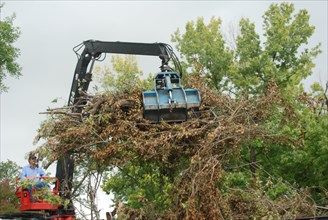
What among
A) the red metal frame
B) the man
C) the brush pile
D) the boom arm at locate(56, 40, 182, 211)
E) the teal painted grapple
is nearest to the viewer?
the brush pile

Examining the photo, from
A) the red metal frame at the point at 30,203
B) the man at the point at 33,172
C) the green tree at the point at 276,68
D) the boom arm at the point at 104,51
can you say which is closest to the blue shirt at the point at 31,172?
the man at the point at 33,172

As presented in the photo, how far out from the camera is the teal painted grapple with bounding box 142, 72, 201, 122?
11406mm

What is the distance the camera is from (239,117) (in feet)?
38.9

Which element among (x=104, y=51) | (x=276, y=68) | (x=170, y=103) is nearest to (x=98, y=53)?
(x=104, y=51)

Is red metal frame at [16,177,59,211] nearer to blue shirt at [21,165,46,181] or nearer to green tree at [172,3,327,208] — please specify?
blue shirt at [21,165,46,181]

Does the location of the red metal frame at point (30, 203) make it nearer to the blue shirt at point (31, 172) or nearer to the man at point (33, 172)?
the man at point (33, 172)

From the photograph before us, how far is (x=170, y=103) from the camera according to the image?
11.4 meters

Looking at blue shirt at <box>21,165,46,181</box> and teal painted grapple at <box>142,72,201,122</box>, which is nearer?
teal painted grapple at <box>142,72,201,122</box>

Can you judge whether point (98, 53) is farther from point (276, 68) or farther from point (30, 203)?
point (276, 68)

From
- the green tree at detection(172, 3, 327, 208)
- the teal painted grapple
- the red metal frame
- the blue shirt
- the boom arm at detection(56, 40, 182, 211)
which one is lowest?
the red metal frame

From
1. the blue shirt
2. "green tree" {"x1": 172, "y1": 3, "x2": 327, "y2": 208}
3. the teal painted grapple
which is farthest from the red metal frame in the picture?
"green tree" {"x1": 172, "y1": 3, "x2": 327, "y2": 208}

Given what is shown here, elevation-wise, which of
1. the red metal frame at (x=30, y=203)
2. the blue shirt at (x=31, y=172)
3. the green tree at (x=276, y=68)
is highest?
the green tree at (x=276, y=68)

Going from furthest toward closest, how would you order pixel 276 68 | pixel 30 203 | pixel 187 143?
pixel 276 68
pixel 30 203
pixel 187 143

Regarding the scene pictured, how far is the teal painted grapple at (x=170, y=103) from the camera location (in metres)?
11.4
